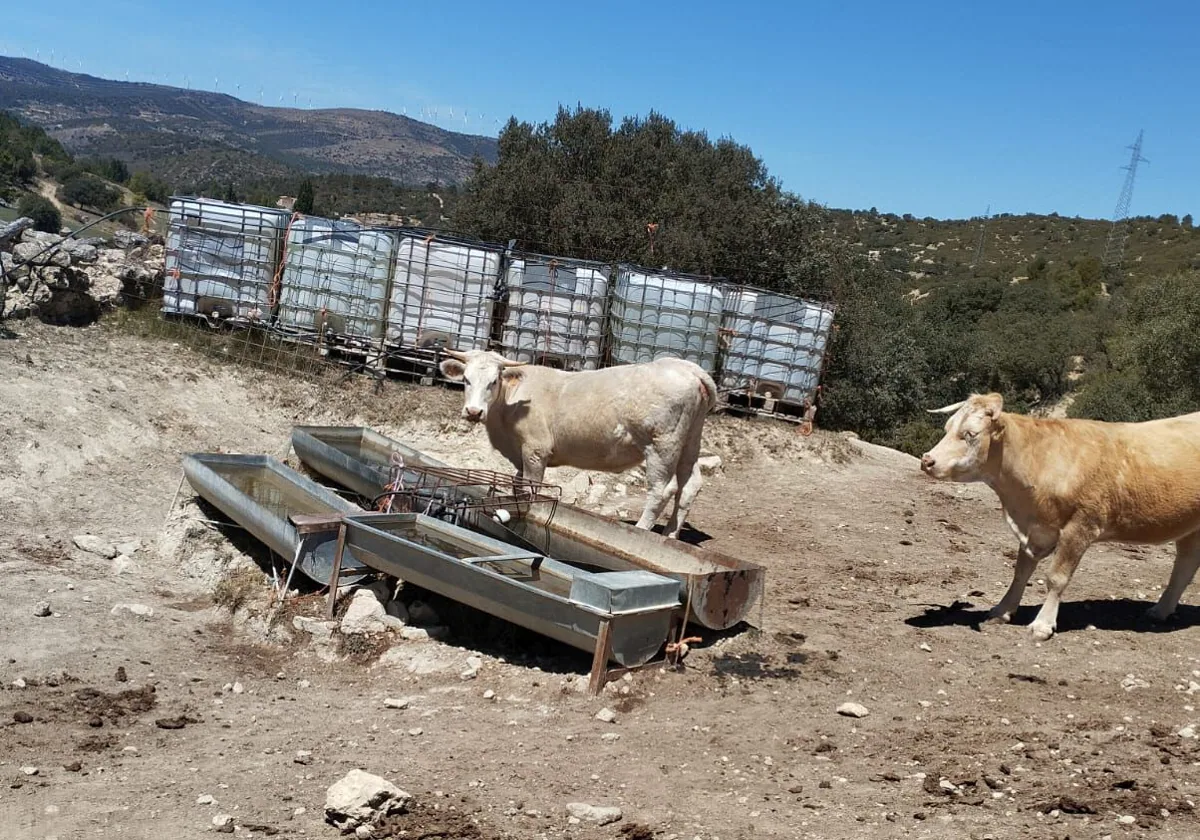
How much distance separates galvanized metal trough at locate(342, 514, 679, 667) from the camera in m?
7.30

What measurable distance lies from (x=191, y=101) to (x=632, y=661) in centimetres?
15010

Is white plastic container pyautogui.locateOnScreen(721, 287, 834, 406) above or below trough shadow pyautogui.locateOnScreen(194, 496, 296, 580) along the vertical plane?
above

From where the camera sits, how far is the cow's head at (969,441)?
8852 mm

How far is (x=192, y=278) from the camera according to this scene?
57.7 feet

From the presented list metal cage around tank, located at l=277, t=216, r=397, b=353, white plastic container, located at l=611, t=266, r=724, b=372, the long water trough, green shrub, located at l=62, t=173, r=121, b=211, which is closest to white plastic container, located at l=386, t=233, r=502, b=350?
metal cage around tank, located at l=277, t=216, r=397, b=353

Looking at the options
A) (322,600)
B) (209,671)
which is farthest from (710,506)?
(209,671)

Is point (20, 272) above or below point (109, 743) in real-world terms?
above

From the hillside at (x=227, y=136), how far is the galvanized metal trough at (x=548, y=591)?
8305cm

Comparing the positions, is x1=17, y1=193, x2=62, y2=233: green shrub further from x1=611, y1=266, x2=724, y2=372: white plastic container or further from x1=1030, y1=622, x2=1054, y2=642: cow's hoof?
x1=1030, y1=622, x2=1054, y2=642: cow's hoof

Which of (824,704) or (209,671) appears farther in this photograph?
(209,671)

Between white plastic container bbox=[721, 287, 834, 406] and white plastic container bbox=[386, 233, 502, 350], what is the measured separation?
4384 mm

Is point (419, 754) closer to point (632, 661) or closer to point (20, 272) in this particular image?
point (632, 661)

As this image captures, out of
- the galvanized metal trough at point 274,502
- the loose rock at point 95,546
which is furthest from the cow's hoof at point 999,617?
the loose rock at point 95,546

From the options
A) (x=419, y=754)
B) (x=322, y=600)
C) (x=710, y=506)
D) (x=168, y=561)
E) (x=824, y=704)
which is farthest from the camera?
(x=710, y=506)
